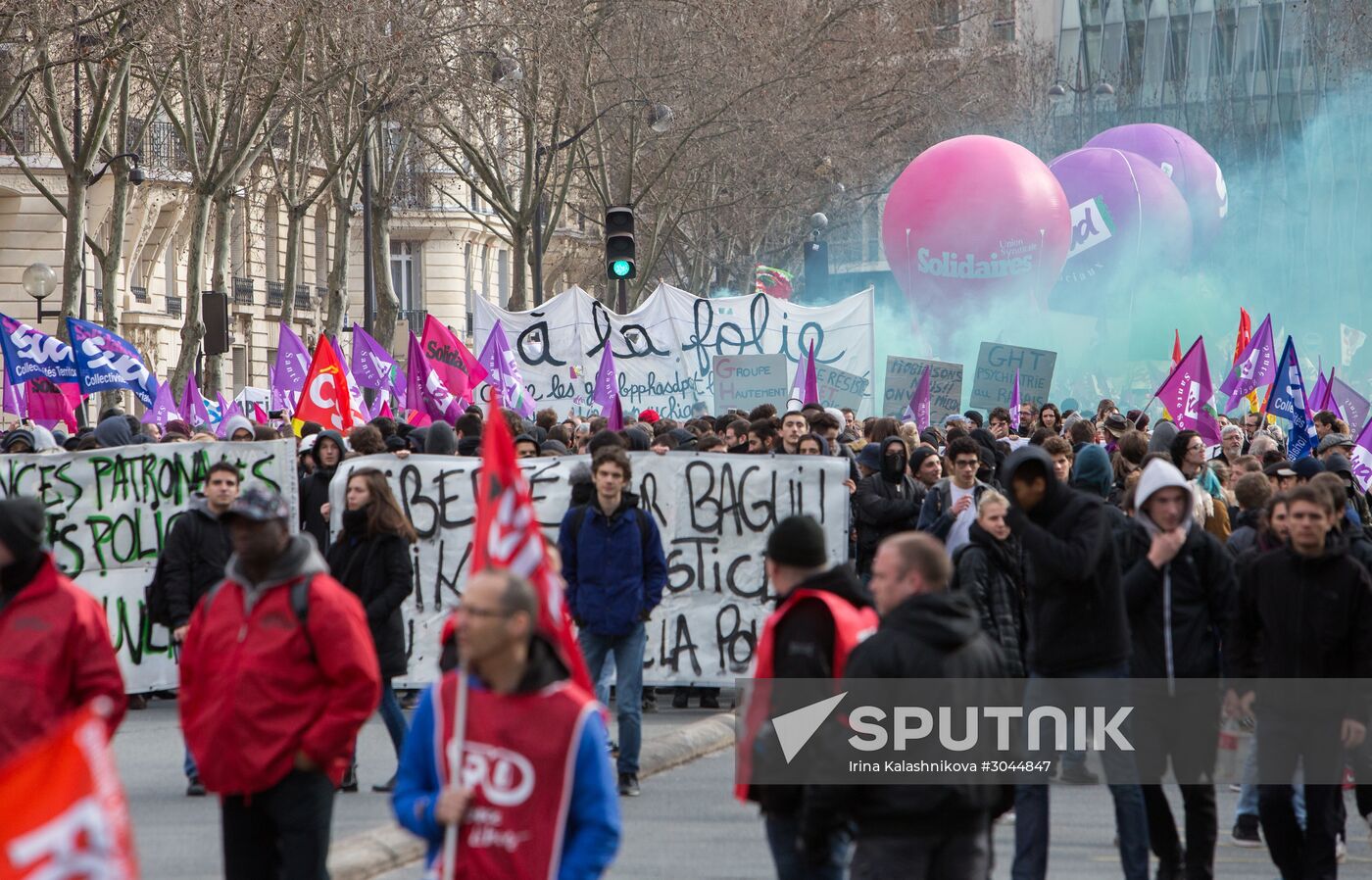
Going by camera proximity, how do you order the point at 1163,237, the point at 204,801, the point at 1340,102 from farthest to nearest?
the point at 1340,102 < the point at 1163,237 < the point at 204,801

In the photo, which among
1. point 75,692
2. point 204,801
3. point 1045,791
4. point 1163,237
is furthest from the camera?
point 1163,237

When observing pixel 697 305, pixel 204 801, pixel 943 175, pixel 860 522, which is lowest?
pixel 204 801

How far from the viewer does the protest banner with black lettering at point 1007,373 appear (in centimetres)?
2419

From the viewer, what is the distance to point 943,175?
30953 mm

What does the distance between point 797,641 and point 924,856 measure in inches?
29.9

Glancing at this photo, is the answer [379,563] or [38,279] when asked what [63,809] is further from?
[38,279]

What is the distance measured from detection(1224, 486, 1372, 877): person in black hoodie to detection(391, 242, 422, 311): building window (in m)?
54.5

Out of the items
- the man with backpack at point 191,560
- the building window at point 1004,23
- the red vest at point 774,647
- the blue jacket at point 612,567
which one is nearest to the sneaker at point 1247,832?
the blue jacket at point 612,567

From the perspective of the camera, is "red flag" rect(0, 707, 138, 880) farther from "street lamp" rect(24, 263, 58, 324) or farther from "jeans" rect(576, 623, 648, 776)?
"street lamp" rect(24, 263, 58, 324)

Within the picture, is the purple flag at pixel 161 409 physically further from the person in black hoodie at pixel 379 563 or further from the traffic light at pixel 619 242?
the person in black hoodie at pixel 379 563

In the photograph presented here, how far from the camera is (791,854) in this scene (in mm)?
5504

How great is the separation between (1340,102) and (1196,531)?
49.7 meters

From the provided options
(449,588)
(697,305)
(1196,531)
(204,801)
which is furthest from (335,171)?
(1196,531)

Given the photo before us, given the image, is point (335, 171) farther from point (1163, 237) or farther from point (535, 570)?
point (535, 570)
